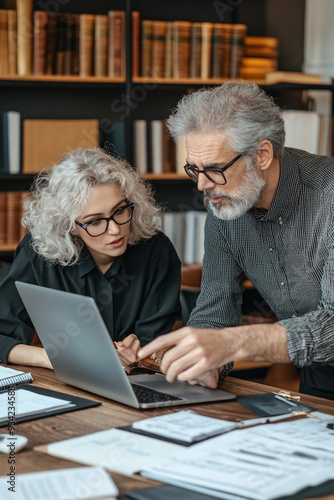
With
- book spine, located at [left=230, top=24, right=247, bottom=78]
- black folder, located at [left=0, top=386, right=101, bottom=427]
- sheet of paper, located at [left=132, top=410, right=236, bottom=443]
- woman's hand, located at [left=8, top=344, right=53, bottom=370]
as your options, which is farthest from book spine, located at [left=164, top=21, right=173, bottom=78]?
sheet of paper, located at [left=132, top=410, right=236, bottom=443]

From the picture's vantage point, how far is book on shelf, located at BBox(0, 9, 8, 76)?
3.63 m

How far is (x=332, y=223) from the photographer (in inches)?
76.2

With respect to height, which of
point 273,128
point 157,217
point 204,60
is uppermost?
point 204,60

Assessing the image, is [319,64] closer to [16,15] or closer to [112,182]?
[16,15]

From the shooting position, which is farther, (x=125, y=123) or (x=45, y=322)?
(x=125, y=123)

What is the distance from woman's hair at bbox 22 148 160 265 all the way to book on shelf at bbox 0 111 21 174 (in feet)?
4.52

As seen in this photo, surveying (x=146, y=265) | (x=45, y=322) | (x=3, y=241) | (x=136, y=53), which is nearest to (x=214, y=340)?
(x=45, y=322)

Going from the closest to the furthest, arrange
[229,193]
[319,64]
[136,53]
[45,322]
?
[45,322] < [229,193] < [136,53] < [319,64]

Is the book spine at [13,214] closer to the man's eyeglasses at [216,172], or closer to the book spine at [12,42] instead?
the book spine at [12,42]

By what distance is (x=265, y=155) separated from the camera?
1951 millimetres

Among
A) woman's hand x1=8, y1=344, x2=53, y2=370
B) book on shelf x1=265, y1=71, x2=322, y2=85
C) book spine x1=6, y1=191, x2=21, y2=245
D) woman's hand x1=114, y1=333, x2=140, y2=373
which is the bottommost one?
woman's hand x1=8, y1=344, x2=53, y2=370

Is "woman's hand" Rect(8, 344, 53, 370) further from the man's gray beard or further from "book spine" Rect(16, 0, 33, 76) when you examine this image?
"book spine" Rect(16, 0, 33, 76)

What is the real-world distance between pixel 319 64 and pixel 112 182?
2.66 m

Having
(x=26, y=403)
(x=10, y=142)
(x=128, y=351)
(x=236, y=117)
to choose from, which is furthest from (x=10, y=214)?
(x=26, y=403)
